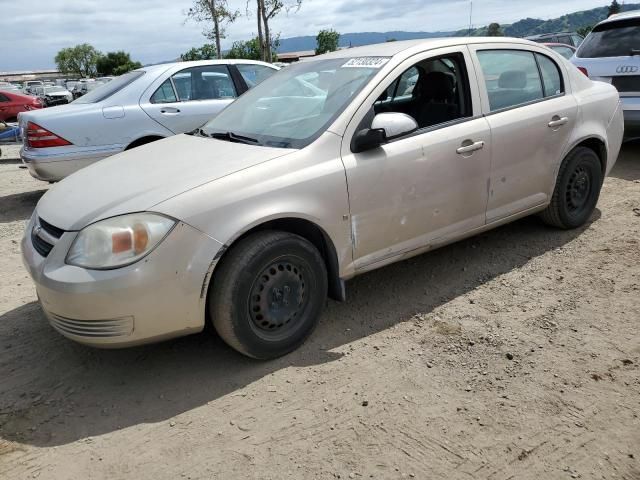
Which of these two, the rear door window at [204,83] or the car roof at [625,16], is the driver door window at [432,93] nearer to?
the rear door window at [204,83]

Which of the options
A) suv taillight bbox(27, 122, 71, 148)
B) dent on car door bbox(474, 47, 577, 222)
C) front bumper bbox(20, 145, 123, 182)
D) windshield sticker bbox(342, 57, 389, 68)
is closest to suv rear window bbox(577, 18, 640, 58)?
dent on car door bbox(474, 47, 577, 222)

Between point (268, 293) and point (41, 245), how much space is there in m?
1.24

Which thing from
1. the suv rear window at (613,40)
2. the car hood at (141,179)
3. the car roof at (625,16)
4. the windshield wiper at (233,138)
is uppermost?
the car roof at (625,16)

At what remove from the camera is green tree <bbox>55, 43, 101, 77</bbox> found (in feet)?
269

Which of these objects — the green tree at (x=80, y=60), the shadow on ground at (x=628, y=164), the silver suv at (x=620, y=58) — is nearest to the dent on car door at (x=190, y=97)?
the silver suv at (x=620, y=58)

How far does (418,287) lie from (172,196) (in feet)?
6.33

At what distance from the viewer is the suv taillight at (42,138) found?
6.12 metres

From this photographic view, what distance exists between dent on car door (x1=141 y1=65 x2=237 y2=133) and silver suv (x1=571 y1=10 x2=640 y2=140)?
460 centimetres

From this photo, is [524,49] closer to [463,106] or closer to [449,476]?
[463,106]

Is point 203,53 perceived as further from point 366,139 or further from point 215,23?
point 366,139

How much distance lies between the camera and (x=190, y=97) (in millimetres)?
6902

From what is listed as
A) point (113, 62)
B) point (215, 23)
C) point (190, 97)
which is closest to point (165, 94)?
point (190, 97)

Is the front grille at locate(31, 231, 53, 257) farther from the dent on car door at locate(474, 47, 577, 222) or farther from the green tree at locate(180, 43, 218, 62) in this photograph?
the green tree at locate(180, 43, 218, 62)

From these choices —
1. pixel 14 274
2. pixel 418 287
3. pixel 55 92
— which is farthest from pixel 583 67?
pixel 55 92
